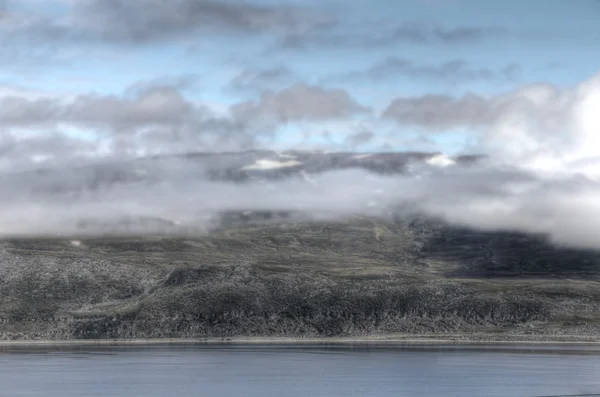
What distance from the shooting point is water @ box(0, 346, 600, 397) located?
365 ft

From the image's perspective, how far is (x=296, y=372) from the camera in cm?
13462

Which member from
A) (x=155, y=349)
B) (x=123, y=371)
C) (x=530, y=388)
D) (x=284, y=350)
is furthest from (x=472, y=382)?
(x=155, y=349)

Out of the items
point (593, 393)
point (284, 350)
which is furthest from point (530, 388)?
point (284, 350)

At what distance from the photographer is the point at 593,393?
360 ft

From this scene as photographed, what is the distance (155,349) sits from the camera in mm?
193875

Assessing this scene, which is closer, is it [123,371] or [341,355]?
[123,371]

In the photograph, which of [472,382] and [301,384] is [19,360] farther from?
[472,382]

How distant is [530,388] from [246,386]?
3149 centimetres

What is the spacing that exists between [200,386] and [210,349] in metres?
80.0

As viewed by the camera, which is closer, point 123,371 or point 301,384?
point 301,384

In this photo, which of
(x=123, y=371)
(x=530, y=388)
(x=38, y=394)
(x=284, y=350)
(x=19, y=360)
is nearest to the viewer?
(x=38, y=394)

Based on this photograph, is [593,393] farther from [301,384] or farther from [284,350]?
[284,350]

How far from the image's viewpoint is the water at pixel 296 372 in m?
111

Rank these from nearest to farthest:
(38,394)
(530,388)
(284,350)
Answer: (38,394), (530,388), (284,350)
